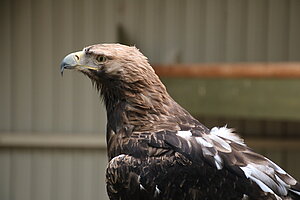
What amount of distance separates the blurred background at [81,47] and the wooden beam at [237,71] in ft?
6.40

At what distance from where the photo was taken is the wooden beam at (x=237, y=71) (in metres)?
4.49

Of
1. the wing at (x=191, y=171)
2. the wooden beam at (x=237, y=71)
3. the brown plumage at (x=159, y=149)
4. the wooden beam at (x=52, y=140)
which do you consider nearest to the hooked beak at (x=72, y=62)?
the brown plumage at (x=159, y=149)

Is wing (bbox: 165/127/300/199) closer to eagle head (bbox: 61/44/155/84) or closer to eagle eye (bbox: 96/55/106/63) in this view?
eagle head (bbox: 61/44/155/84)

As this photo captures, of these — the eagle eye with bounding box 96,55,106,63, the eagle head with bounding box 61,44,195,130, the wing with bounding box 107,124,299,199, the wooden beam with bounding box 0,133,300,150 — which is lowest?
the wooden beam with bounding box 0,133,300,150

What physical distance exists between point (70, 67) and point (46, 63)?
15.0 feet

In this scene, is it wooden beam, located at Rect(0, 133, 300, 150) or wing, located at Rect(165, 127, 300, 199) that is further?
wooden beam, located at Rect(0, 133, 300, 150)

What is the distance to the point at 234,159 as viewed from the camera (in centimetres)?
293

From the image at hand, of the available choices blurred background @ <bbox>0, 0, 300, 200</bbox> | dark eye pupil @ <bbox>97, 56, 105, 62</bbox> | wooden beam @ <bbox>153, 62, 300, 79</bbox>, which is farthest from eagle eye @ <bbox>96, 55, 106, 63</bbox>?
blurred background @ <bbox>0, 0, 300, 200</bbox>

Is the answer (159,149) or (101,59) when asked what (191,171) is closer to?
(159,149)

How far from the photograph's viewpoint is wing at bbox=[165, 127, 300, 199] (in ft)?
9.39

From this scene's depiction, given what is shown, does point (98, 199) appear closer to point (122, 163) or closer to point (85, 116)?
point (85, 116)

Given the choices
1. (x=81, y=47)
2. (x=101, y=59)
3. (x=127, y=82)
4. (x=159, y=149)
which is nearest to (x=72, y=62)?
(x=101, y=59)

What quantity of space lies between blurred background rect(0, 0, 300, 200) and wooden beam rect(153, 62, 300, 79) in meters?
1.95

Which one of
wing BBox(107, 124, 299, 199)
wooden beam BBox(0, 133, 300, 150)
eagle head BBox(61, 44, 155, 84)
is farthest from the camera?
wooden beam BBox(0, 133, 300, 150)
